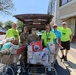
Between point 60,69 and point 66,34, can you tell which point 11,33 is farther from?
point 66,34

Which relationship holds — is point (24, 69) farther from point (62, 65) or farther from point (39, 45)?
point (62, 65)

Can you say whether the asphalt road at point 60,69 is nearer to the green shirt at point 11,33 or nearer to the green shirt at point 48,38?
the green shirt at point 48,38

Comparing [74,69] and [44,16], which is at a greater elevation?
[44,16]

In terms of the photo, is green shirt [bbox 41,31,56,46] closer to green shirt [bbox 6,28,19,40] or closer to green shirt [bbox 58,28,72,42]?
green shirt [bbox 6,28,19,40]

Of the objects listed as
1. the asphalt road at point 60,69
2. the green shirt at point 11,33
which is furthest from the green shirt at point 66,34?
the green shirt at point 11,33

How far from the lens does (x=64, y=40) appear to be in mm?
11484

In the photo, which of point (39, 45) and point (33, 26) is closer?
point (39, 45)

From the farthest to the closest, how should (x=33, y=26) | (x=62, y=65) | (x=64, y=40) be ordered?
1. (x=64, y=40)
2. (x=62, y=65)
3. (x=33, y=26)

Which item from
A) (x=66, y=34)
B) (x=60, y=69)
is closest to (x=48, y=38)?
(x=60, y=69)

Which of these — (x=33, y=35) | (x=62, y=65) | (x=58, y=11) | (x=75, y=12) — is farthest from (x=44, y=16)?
(x=58, y=11)

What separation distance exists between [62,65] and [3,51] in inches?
151

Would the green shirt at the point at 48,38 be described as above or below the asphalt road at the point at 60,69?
A: above

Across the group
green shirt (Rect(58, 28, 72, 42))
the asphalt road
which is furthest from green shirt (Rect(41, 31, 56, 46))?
green shirt (Rect(58, 28, 72, 42))

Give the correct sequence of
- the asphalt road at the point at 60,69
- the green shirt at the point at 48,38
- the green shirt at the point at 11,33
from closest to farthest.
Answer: the green shirt at the point at 48,38 < the asphalt road at the point at 60,69 < the green shirt at the point at 11,33
